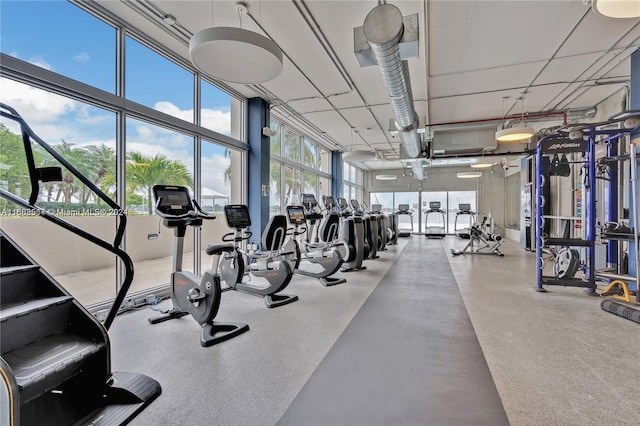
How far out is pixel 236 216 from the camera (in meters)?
4.31

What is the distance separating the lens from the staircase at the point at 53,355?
1532 millimetres

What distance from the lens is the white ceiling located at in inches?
146

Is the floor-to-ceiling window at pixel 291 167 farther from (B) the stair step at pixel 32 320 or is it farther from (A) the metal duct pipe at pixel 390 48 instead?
(B) the stair step at pixel 32 320

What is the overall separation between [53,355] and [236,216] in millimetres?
2766

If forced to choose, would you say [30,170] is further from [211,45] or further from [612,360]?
[612,360]

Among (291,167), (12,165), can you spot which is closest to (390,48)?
(12,165)

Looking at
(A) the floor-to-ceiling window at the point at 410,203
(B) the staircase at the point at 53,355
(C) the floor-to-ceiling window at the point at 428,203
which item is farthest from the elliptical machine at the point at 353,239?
(A) the floor-to-ceiling window at the point at 410,203

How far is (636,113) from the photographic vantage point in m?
3.68

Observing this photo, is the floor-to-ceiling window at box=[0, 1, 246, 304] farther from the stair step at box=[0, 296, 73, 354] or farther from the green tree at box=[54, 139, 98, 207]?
the stair step at box=[0, 296, 73, 354]

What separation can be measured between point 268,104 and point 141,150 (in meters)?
3.26

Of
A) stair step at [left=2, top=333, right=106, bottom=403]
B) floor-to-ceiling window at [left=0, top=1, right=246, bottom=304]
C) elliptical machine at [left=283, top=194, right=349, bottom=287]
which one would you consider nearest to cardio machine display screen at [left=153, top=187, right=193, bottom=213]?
floor-to-ceiling window at [left=0, top=1, right=246, bottom=304]

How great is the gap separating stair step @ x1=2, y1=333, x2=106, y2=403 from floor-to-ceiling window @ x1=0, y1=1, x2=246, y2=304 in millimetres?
2266

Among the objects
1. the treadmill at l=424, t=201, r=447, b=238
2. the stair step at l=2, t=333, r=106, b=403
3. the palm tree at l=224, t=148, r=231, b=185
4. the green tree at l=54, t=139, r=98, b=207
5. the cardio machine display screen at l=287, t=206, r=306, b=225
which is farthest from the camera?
the treadmill at l=424, t=201, r=447, b=238

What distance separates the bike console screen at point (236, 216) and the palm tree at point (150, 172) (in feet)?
3.98
